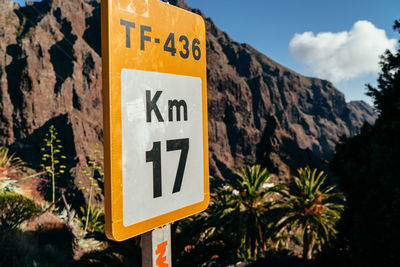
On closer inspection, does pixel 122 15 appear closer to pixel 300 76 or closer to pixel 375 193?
pixel 375 193

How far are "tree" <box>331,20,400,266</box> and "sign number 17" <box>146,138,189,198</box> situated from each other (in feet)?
24.1

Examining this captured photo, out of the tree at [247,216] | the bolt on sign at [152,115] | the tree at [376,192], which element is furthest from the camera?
the tree at [247,216]

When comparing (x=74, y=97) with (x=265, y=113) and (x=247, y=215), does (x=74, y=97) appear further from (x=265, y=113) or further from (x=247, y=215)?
(x=265, y=113)

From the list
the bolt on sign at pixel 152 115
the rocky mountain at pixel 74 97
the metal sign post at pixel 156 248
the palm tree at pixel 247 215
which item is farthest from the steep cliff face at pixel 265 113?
the metal sign post at pixel 156 248

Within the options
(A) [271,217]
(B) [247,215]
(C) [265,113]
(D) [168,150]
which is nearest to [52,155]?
(B) [247,215]

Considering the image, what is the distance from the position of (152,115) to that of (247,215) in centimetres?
1285

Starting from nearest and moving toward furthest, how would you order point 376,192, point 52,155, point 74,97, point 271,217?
point 376,192
point 52,155
point 271,217
point 74,97

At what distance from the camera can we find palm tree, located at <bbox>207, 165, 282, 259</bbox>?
13164mm

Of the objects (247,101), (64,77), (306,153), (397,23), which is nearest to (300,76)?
(247,101)

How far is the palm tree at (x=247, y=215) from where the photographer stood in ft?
43.2

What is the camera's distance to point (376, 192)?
316 inches

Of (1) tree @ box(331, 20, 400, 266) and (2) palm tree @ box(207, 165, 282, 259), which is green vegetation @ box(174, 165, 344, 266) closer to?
(2) palm tree @ box(207, 165, 282, 259)

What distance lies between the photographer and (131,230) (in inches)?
51.9

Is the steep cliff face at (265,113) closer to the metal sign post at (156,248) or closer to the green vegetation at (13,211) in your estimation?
the green vegetation at (13,211)
